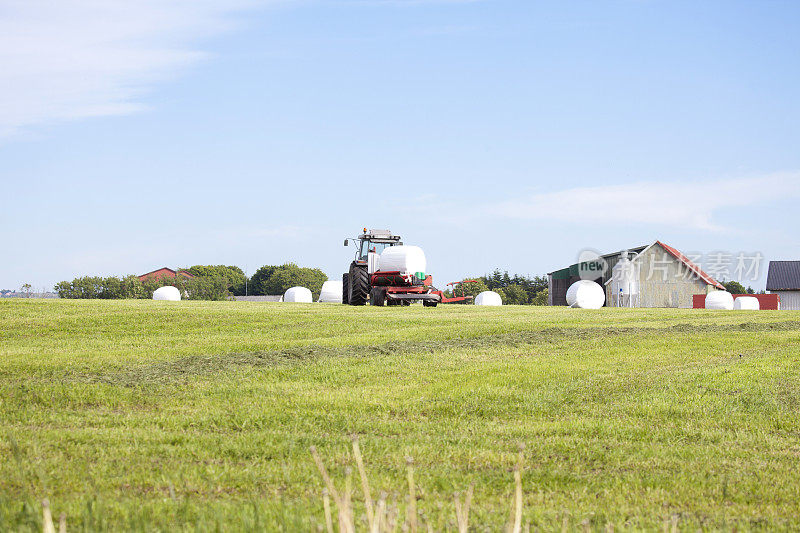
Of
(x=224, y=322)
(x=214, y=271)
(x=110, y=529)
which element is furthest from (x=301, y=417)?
(x=214, y=271)

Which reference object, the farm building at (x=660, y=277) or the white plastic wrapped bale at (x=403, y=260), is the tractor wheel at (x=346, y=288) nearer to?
the white plastic wrapped bale at (x=403, y=260)

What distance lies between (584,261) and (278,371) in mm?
47978

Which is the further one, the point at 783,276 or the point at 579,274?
the point at 783,276

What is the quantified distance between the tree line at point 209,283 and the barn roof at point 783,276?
53192mm

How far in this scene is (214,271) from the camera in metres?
123

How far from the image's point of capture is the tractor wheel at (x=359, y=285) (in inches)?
1096

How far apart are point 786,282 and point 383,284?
5025 centimetres

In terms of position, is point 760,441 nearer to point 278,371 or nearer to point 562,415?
point 562,415

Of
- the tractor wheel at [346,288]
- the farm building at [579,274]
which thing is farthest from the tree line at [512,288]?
the tractor wheel at [346,288]

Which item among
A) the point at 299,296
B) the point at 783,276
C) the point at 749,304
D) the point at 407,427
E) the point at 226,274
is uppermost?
the point at 226,274

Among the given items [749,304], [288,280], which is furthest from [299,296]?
[288,280]

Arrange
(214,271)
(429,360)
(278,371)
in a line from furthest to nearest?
(214,271) < (429,360) < (278,371)

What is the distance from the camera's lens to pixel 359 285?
91.5ft

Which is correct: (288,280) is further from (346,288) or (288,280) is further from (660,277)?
(346,288)
